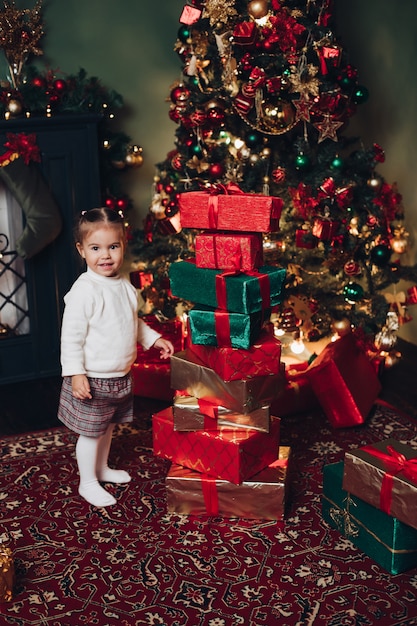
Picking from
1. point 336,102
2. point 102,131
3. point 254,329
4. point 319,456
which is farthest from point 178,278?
point 102,131

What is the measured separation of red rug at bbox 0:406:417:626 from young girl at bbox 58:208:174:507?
21 cm

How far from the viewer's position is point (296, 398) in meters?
3.85

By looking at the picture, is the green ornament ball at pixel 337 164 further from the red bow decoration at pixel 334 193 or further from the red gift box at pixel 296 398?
the red gift box at pixel 296 398

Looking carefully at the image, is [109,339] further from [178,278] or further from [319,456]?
[319,456]

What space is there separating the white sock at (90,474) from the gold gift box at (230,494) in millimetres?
297

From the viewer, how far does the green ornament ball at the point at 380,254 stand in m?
Answer: 3.96

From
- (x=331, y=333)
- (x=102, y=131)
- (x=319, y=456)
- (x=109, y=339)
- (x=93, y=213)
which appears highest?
(x=102, y=131)

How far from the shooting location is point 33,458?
3426 millimetres

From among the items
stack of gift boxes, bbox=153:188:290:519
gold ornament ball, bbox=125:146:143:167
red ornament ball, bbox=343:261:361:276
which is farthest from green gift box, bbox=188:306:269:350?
gold ornament ball, bbox=125:146:143:167

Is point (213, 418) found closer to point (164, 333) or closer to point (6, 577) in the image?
point (6, 577)

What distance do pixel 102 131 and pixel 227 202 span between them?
2159 mm

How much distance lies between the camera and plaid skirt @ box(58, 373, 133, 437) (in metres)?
2.96

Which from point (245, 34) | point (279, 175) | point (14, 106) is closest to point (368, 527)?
point (279, 175)

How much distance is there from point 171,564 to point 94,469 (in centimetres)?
65
